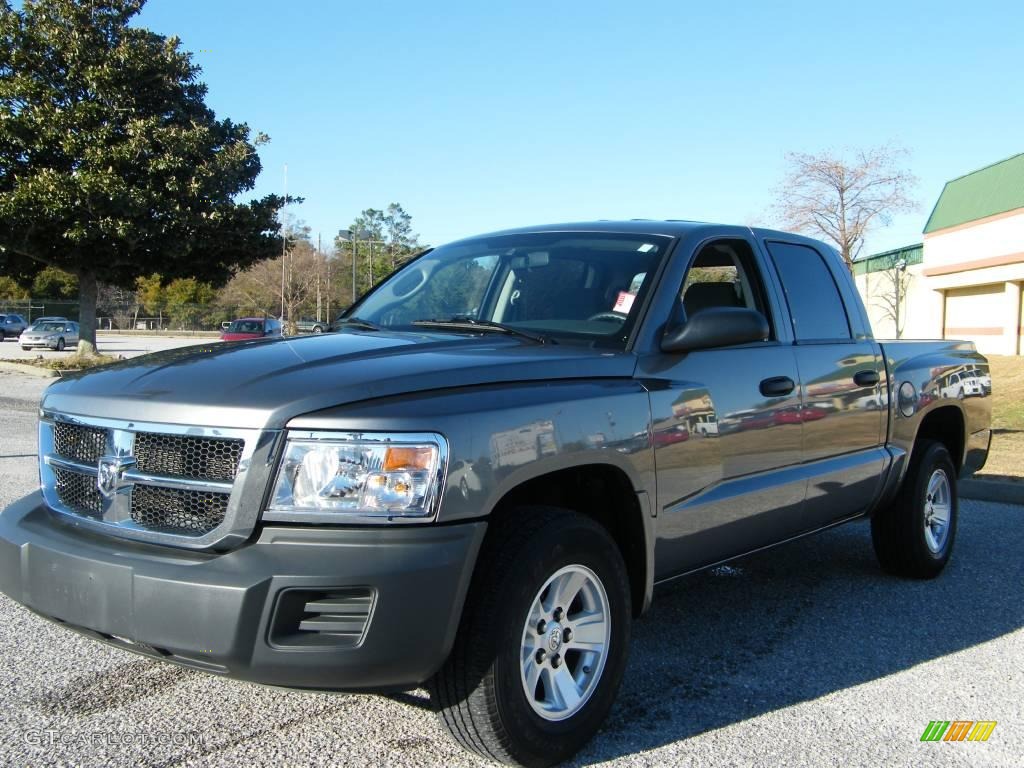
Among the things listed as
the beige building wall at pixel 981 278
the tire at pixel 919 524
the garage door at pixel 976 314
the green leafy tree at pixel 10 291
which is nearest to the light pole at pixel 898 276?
the beige building wall at pixel 981 278

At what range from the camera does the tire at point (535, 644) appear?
281 centimetres

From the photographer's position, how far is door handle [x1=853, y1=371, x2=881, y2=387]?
4.85 m

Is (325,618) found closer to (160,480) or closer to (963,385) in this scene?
(160,480)

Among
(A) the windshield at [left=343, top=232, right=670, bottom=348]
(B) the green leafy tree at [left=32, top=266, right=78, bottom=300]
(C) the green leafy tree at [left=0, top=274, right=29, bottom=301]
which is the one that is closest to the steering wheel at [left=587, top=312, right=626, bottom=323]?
(A) the windshield at [left=343, top=232, right=670, bottom=348]

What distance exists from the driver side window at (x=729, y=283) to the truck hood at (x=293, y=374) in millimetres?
1167

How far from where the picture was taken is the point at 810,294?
4938 millimetres

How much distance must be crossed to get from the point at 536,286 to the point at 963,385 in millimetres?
3235

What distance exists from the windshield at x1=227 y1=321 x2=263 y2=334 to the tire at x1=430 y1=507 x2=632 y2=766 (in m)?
34.3

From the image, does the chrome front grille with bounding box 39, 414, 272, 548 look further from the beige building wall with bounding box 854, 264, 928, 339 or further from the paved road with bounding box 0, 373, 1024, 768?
the beige building wall with bounding box 854, 264, 928, 339

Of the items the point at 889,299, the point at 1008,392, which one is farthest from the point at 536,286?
the point at 889,299

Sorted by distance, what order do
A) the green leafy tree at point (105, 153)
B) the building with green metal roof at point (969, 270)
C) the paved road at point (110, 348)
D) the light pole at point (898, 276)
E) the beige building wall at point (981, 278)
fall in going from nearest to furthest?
the green leafy tree at point (105, 153)
the beige building wall at point (981, 278)
the building with green metal roof at point (969, 270)
the paved road at point (110, 348)
the light pole at point (898, 276)

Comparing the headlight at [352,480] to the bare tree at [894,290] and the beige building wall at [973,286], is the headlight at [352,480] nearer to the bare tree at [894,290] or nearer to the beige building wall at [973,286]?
the beige building wall at [973,286]

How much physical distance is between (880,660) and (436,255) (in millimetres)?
2870

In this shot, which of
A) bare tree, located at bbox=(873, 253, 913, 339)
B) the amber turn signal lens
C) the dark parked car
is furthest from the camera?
the dark parked car
